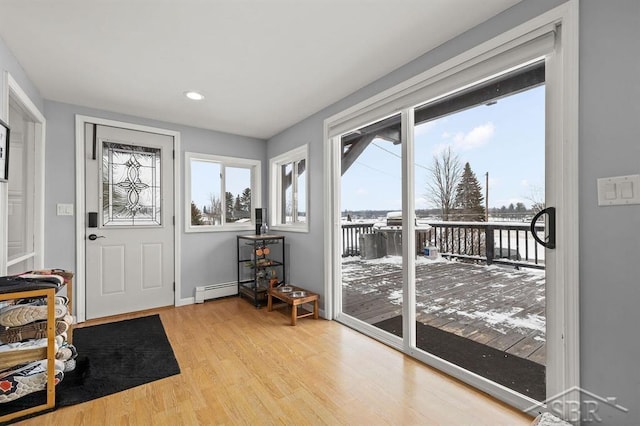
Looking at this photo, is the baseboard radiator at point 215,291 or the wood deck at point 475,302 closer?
the wood deck at point 475,302

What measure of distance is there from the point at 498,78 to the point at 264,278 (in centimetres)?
322

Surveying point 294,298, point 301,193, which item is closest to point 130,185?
point 301,193

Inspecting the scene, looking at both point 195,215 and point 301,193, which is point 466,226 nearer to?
point 301,193

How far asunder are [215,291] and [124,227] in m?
1.37

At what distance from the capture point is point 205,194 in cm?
398

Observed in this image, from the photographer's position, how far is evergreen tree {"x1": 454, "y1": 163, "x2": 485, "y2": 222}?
6.61 feet

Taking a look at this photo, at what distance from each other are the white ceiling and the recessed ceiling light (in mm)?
74

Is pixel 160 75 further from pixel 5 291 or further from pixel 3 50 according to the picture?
pixel 5 291

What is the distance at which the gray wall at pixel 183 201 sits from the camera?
9.72 ft

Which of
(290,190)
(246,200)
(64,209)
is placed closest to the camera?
(64,209)

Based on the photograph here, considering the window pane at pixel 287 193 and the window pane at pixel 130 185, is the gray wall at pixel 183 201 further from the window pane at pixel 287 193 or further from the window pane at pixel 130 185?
the window pane at pixel 287 193

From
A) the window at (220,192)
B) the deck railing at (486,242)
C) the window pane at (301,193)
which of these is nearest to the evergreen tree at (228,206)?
the window at (220,192)

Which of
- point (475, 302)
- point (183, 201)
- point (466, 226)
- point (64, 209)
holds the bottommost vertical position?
point (475, 302)

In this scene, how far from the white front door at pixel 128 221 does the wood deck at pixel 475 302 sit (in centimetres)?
255
